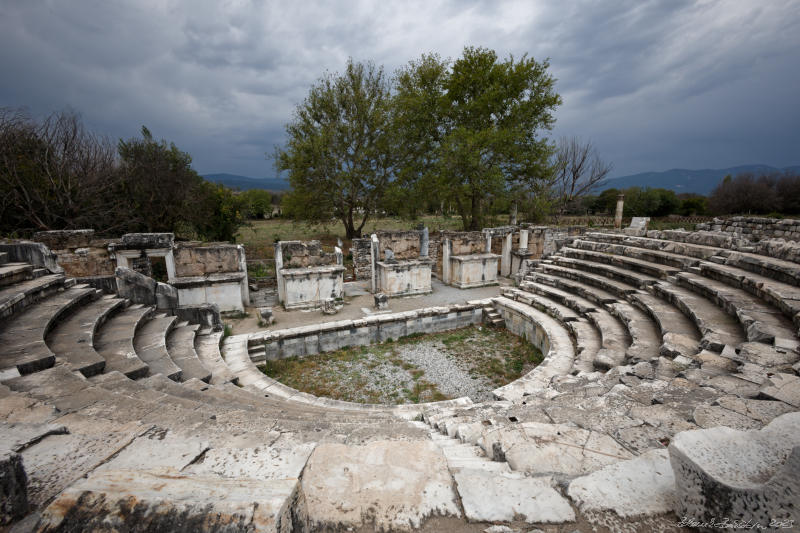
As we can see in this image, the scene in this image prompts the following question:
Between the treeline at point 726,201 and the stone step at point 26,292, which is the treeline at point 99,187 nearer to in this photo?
the stone step at point 26,292

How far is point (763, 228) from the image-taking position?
1173 cm

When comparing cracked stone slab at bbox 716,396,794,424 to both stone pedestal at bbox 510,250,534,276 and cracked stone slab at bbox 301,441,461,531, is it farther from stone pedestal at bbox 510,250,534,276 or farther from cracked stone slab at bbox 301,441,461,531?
stone pedestal at bbox 510,250,534,276

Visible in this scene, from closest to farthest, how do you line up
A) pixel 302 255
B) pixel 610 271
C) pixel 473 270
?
pixel 610 271 < pixel 302 255 < pixel 473 270

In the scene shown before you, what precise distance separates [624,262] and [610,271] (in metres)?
0.57

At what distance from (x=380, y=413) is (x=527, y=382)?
2.80m

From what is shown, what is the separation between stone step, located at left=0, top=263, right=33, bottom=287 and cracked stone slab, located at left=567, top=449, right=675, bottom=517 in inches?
338

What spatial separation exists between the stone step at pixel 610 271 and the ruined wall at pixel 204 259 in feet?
35.7

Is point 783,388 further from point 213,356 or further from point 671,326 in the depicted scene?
point 213,356

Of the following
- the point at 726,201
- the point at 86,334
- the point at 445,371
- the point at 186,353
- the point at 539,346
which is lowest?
the point at 445,371

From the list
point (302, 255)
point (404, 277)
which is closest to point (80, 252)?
point (302, 255)

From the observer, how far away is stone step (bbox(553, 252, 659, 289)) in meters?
8.00

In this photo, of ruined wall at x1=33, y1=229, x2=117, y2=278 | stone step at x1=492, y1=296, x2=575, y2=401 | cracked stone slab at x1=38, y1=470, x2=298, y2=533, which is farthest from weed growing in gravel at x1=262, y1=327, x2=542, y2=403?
ruined wall at x1=33, y1=229, x2=117, y2=278

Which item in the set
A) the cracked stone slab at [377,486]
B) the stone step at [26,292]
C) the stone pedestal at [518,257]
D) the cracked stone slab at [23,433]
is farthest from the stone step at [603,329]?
the stone step at [26,292]

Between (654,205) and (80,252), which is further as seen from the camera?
(654,205)
